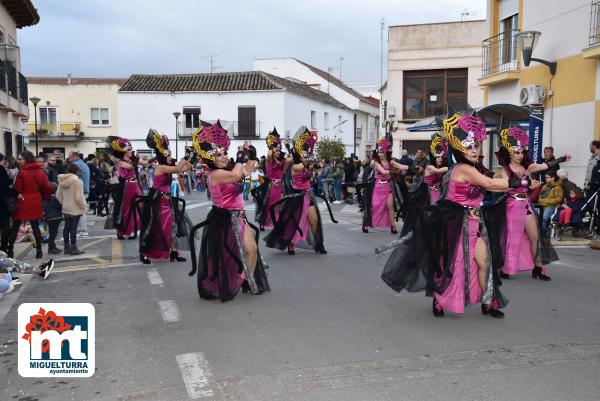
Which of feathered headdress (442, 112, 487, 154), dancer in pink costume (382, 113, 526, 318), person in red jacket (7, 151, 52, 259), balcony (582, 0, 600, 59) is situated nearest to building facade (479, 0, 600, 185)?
balcony (582, 0, 600, 59)

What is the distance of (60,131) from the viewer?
4534 cm

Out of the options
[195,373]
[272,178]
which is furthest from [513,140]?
[195,373]

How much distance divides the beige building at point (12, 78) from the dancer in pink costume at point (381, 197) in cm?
1226

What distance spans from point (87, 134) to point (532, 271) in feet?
141

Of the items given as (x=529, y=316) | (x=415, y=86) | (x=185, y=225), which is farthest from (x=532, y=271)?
(x=415, y=86)

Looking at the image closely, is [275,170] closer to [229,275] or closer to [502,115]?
[229,275]

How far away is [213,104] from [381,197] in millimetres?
30378

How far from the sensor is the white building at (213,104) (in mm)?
40812

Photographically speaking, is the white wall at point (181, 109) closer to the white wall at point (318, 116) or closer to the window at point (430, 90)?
the white wall at point (318, 116)

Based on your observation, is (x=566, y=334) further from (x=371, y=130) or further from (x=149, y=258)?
(x=371, y=130)

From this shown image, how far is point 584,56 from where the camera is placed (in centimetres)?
1353

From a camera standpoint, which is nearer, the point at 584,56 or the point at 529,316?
the point at 529,316

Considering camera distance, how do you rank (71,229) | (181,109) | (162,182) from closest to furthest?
1. (162,182)
2. (71,229)
3. (181,109)

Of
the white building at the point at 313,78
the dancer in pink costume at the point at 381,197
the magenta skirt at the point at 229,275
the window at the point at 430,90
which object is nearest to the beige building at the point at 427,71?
the window at the point at 430,90
